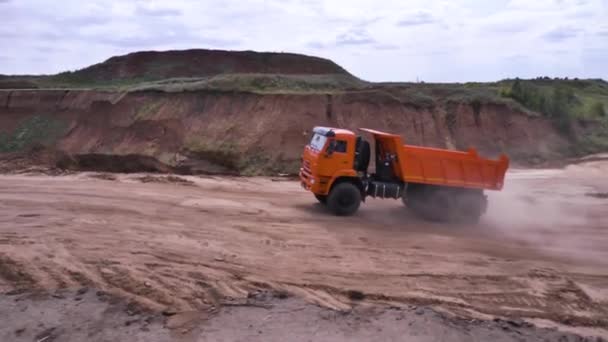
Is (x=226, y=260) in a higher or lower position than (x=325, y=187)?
lower

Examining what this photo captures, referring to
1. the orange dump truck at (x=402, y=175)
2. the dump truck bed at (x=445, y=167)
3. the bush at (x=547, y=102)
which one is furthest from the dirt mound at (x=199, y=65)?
the dump truck bed at (x=445, y=167)

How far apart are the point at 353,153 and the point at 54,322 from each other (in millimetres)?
8249

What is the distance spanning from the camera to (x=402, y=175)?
14891 millimetres

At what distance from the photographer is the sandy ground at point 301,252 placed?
952 cm

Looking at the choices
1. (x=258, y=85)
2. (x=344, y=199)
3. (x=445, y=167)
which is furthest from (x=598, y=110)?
(x=344, y=199)

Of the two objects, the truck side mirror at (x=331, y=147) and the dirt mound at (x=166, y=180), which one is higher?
the truck side mirror at (x=331, y=147)

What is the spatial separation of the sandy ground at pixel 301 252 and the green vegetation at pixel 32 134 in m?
8.74

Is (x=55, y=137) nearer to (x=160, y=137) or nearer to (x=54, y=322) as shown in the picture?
(x=160, y=137)

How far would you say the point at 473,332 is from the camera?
27.4 feet

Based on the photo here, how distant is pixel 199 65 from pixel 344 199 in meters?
35.6

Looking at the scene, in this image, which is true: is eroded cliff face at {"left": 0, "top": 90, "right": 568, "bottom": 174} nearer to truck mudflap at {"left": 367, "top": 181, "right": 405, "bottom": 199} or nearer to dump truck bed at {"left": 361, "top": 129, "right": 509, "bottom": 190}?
truck mudflap at {"left": 367, "top": 181, "right": 405, "bottom": 199}

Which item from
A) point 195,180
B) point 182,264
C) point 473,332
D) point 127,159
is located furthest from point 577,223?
point 127,159

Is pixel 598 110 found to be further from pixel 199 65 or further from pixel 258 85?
pixel 199 65

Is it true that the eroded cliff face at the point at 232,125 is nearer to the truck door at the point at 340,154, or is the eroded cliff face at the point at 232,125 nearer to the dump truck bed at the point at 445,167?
the truck door at the point at 340,154
